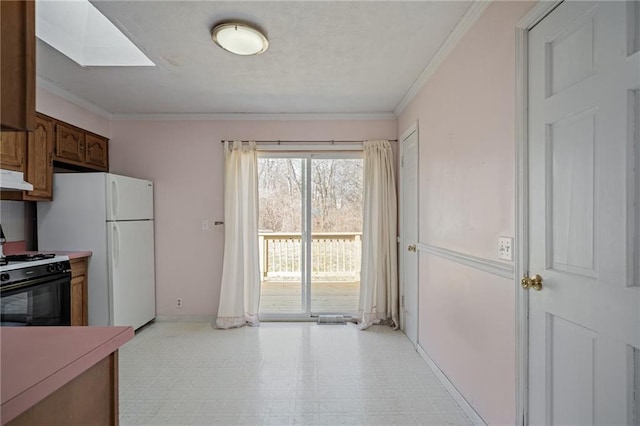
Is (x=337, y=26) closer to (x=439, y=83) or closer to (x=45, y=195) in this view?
(x=439, y=83)

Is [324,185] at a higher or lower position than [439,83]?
lower

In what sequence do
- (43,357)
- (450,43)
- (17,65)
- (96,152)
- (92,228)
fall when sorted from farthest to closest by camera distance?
1. (96,152)
2. (92,228)
3. (450,43)
4. (43,357)
5. (17,65)

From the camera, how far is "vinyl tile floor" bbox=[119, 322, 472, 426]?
2002mm

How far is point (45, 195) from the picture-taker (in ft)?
9.34

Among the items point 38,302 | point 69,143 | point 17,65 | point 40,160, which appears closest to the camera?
point 17,65

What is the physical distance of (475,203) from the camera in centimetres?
186

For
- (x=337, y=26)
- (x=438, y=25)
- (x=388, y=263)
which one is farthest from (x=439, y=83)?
(x=388, y=263)

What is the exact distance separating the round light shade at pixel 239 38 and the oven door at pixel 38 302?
89.9 inches

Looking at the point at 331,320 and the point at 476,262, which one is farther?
the point at 331,320

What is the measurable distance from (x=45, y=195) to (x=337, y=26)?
2.99 metres

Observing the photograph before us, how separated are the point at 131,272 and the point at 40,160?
1327mm

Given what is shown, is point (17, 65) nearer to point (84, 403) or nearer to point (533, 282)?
point (84, 403)

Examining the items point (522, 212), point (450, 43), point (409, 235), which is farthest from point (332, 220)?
point (522, 212)

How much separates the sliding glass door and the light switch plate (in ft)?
7.48
